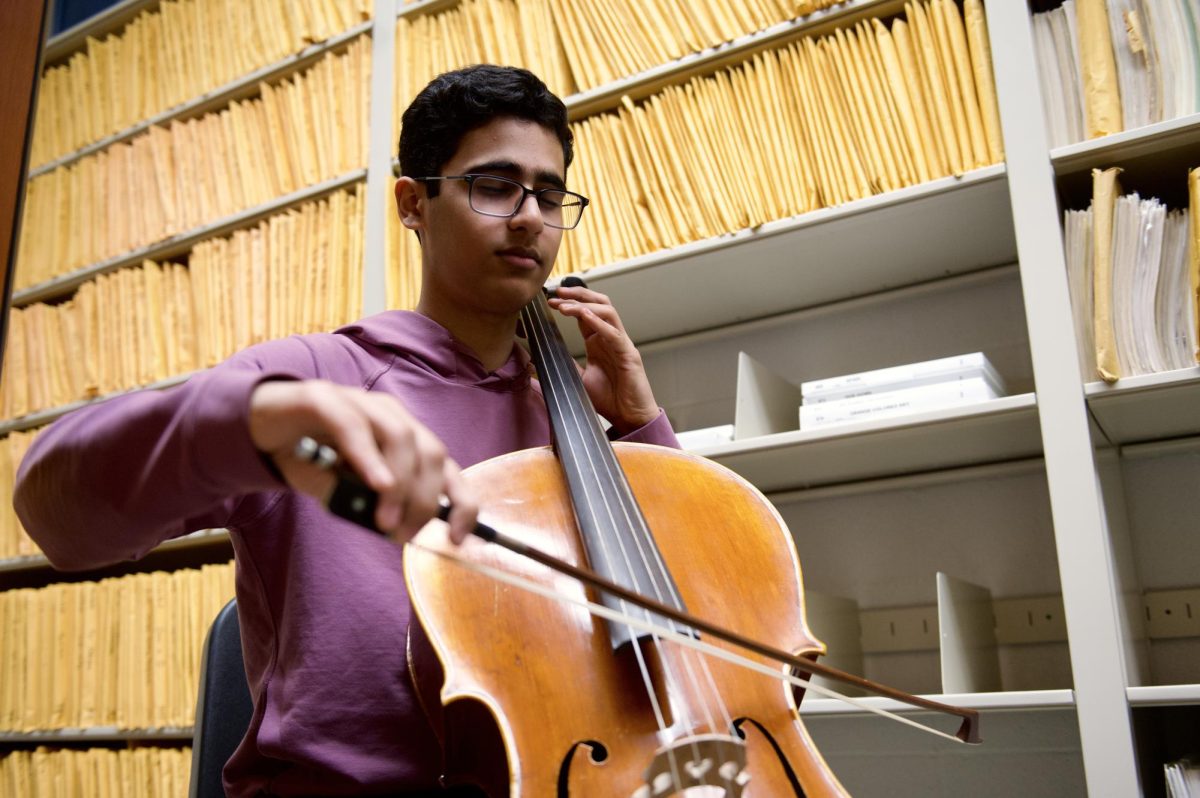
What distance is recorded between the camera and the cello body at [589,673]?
0.68 meters

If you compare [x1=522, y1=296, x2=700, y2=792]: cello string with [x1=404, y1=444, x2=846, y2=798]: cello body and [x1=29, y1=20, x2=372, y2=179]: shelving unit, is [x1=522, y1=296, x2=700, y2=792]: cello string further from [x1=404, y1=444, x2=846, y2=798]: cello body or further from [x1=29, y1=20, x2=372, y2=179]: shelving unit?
[x1=29, y1=20, x2=372, y2=179]: shelving unit

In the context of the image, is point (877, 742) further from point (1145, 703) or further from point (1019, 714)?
point (1145, 703)

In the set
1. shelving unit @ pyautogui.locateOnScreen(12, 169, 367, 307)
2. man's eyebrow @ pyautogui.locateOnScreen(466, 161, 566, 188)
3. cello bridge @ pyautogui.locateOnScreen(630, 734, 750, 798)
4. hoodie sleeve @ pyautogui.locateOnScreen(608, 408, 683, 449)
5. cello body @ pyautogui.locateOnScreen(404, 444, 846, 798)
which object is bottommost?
cello bridge @ pyautogui.locateOnScreen(630, 734, 750, 798)

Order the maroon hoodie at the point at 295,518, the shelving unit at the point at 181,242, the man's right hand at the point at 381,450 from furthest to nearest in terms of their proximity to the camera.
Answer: the shelving unit at the point at 181,242, the maroon hoodie at the point at 295,518, the man's right hand at the point at 381,450

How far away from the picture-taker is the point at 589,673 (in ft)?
2.44

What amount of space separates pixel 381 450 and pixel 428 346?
0.63 metres

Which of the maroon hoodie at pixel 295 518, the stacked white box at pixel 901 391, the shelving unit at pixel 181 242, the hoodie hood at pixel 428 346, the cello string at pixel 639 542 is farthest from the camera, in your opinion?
the shelving unit at pixel 181 242

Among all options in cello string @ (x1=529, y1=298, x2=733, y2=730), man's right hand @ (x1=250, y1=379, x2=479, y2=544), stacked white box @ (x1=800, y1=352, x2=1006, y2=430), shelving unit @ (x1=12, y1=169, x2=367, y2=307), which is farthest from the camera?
shelving unit @ (x1=12, y1=169, x2=367, y2=307)

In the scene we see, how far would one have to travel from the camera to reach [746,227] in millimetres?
1540

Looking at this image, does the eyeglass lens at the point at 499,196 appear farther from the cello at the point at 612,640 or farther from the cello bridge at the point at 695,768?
the cello bridge at the point at 695,768

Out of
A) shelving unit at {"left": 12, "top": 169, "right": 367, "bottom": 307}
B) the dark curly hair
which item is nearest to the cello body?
the dark curly hair

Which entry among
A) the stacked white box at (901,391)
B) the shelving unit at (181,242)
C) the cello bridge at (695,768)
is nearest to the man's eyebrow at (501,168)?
the stacked white box at (901,391)

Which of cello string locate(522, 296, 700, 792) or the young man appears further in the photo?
cello string locate(522, 296, 700, 792)

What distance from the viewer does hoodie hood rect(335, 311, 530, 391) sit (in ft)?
3.70
